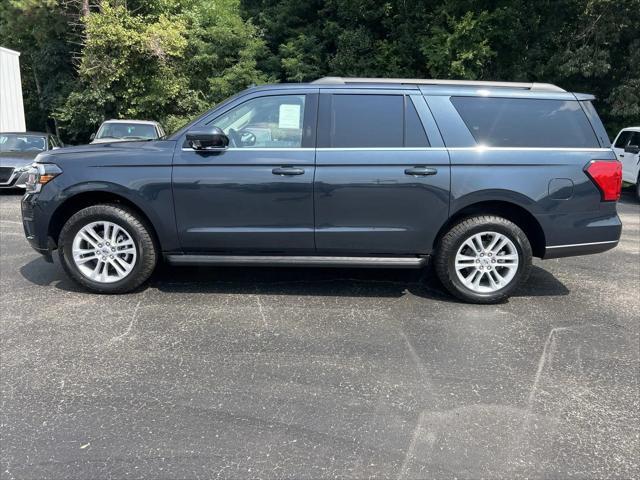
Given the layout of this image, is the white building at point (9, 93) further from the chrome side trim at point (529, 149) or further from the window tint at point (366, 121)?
the chrome side trim at point (529, 149)

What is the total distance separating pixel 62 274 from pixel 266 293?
7.16ft

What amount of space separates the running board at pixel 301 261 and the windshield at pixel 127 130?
9.94 meters

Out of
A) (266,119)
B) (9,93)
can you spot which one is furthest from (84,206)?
(9,93)

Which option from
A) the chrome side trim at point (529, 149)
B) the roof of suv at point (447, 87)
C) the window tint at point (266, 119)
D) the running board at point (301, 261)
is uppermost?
the roof of suv at point (447, 87)

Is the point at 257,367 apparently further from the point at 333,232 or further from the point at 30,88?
the point at 30,88

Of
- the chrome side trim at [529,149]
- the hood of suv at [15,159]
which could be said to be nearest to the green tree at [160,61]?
the hood of suv at [15,159]

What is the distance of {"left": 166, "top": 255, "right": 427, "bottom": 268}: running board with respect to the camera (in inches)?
183

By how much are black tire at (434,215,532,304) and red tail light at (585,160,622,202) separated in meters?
0.76

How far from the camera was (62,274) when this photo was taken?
5426 millimetres

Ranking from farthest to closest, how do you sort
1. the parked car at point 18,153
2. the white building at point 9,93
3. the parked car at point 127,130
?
the white building at point 9,93 < the parked car at point 127,130 < the parked car at point 18,153

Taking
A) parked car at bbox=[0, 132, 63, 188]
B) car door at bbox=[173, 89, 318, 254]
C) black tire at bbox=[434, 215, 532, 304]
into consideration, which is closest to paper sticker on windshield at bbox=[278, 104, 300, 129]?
car door at bbox=[173, 89, 318, 254]

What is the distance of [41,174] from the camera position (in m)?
4.70

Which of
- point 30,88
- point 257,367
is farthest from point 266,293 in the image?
point 30,88

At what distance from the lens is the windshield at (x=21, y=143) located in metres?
12.3
